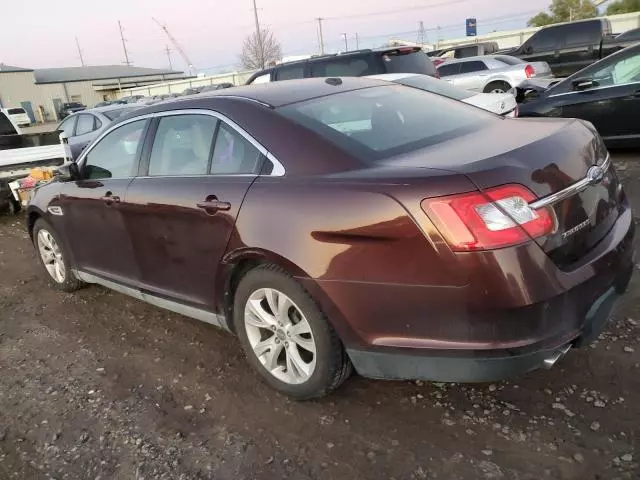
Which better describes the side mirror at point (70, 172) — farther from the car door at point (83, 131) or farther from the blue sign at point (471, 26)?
the blue sign at point (471, 26)

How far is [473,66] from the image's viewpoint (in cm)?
1514

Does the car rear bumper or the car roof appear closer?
the car rear bumper

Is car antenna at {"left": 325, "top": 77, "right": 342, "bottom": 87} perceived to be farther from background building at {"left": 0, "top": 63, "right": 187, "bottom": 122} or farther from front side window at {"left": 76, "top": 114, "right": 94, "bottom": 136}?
background building at {"left": 0, "top": 63, "right": 187, "bottom": 122}

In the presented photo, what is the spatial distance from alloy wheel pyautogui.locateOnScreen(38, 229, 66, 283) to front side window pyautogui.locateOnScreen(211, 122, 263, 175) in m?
2.45

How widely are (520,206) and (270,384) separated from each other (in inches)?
65.7

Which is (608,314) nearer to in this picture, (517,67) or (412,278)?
(412,278)

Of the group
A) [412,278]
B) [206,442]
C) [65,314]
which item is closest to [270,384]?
[206,442]

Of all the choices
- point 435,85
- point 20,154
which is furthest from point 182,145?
point 20,154

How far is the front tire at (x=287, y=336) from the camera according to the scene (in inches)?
109

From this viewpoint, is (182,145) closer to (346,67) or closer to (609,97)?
(609,97)

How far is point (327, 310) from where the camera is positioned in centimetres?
266

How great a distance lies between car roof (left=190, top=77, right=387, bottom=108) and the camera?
3250 mm

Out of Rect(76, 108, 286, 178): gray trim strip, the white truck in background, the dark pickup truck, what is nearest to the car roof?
Rect(76, 108, 286, 178): gray trim strip

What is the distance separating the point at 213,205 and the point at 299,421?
1232mm
